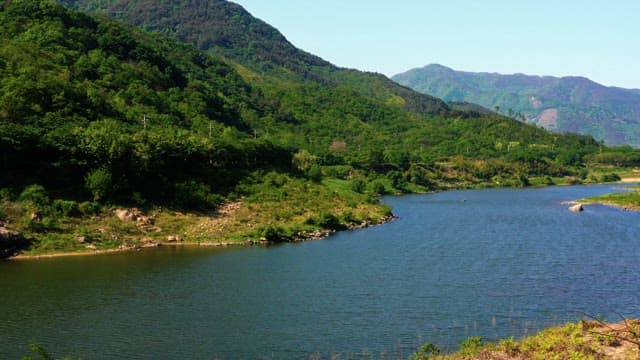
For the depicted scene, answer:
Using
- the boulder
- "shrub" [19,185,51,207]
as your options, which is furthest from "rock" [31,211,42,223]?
the boulder

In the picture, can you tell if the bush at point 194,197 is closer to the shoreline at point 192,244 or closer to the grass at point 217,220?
the grass at point 217,220

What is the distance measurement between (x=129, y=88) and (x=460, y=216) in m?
78.7

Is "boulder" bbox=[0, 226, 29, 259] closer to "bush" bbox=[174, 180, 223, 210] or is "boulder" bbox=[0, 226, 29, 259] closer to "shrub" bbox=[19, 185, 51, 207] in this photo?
"shrub" bbox=[19, 185, 51, 207]

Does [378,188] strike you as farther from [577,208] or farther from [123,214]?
[123,214]

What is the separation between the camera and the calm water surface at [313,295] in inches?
1734

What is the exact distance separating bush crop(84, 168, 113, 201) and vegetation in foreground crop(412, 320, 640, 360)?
187ft

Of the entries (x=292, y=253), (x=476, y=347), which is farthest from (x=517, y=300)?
(x=292, y=253)

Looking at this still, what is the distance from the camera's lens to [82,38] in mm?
153250

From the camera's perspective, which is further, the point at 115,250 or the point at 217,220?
the point at 217,220

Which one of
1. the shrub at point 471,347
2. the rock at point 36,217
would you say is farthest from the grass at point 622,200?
the rock at point 36,217

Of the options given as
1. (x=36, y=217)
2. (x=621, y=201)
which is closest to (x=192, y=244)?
(x=36, y=217)

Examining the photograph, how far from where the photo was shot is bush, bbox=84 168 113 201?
82.5m

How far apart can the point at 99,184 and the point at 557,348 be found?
64.1m

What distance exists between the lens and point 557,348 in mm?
37094
